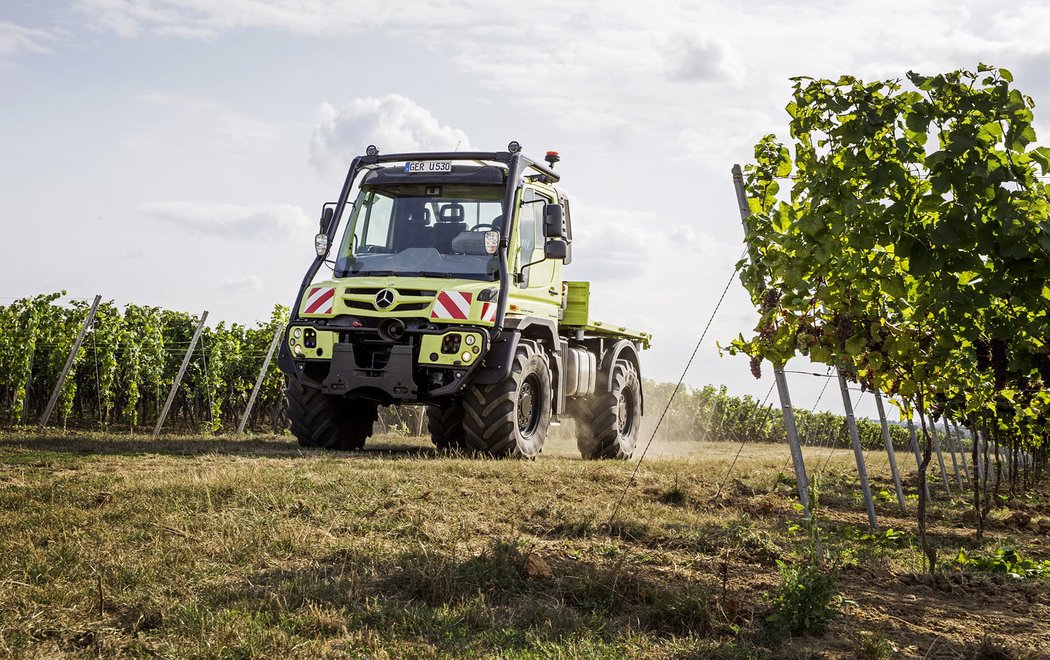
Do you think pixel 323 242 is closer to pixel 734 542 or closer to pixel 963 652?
pixel 734 542

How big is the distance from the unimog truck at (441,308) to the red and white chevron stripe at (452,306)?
1cm

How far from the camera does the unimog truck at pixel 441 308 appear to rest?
9641mm

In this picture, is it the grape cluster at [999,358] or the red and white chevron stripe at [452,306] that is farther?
the red and white chevron stripe at [452,306]

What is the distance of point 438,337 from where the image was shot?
960 centimetres

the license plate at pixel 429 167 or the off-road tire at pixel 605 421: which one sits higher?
the license plate at pixel 429 167

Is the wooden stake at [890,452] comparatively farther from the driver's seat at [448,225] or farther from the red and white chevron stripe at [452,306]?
the driver's seat at [448,225]

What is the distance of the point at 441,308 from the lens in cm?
958

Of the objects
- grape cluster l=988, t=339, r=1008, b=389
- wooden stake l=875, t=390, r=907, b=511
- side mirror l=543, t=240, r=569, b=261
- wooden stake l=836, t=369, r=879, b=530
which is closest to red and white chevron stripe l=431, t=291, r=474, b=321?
side mirror l=543, t=240, r=569, b=261

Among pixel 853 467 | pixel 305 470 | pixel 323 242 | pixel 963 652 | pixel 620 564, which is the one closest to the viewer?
pixel 963 652

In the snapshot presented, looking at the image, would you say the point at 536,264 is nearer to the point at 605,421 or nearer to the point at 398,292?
the point at 398,292

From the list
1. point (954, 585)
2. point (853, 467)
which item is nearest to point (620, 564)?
point (954, 585)

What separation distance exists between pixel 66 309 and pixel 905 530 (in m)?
13.6

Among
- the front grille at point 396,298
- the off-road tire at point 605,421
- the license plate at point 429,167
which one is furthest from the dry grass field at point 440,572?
the off-road tire at point 605,421

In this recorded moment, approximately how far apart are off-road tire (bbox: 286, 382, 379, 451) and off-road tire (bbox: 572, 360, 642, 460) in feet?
9.95
